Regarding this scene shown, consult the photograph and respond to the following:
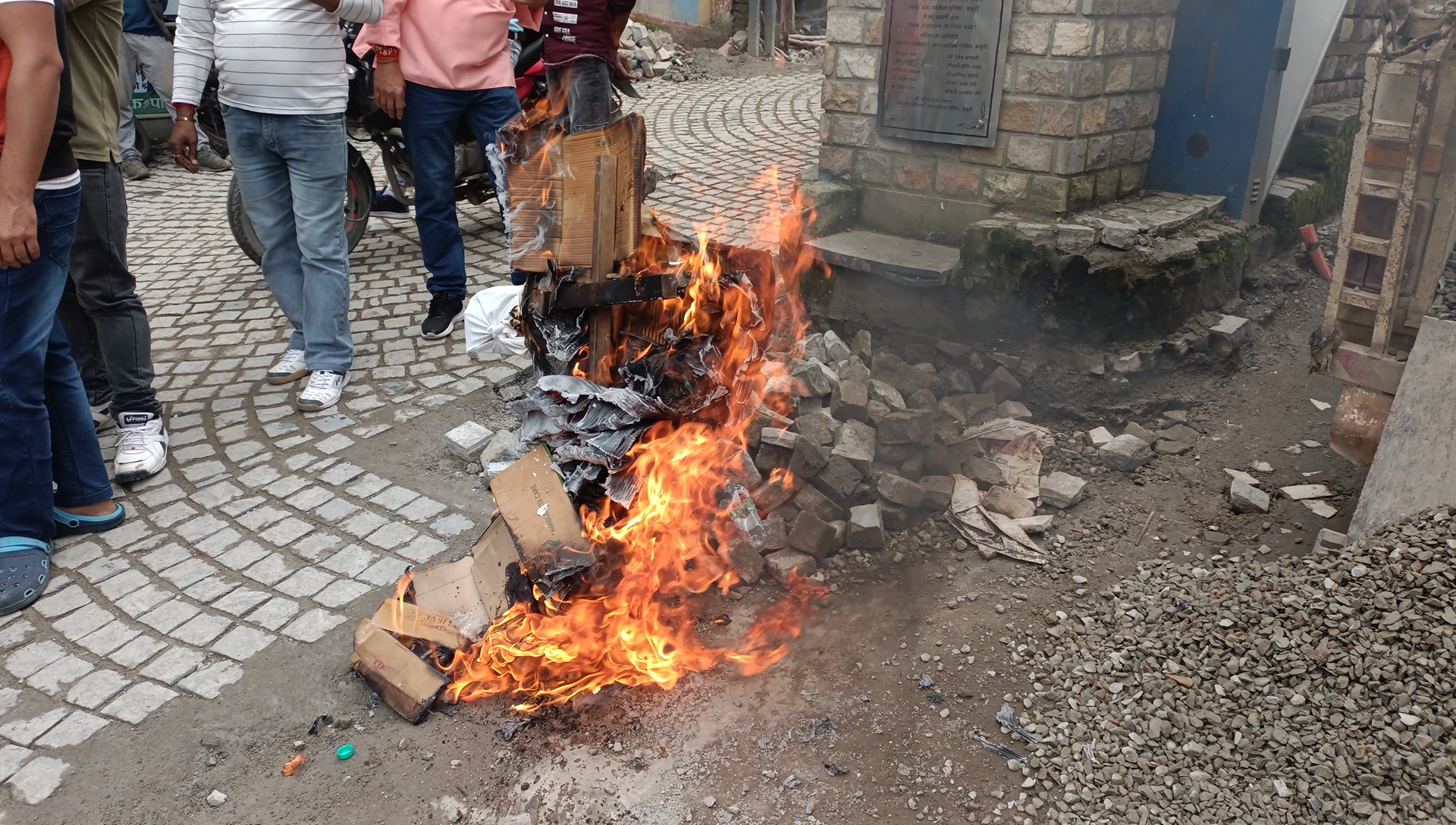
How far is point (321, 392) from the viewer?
198 inches

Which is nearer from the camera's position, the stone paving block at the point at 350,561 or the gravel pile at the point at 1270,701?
the gravel pile at the point at 1270,701

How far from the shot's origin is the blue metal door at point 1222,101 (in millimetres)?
5133

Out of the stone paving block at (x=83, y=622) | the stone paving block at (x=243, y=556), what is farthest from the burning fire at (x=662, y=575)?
the stone paving block at (x=83, y=622)

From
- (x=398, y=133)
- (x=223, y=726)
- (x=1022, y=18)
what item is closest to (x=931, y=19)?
(x=1022, y=18)

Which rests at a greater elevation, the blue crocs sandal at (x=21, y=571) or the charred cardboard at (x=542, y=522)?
the charred cardboard at (x=542, y=522)

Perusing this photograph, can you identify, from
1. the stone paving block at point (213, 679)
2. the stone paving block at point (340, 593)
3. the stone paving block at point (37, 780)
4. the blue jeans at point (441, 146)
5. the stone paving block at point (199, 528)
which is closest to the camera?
the stone paving block at point (37, 780)

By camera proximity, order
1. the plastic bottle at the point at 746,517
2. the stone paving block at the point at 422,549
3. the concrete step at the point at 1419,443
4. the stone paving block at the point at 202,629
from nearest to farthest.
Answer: the concrete step at the point at 1419,443, the stone paving block at the point at 202,629, the plastic bottle at the point at 746,517, the stone paving block at the point at 422,549

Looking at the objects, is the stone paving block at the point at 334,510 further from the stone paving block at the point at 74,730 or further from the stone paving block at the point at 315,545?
the stone paving block at the point at 74,730

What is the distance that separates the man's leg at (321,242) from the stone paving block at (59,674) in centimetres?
192

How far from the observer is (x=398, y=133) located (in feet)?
22.8

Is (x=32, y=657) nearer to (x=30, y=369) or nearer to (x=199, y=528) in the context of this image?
(x=199, y=528)

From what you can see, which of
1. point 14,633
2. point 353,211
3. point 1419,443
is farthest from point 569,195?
point 353,211

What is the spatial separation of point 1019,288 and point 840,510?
76.9 inches

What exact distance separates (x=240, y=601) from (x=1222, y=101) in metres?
5.49
